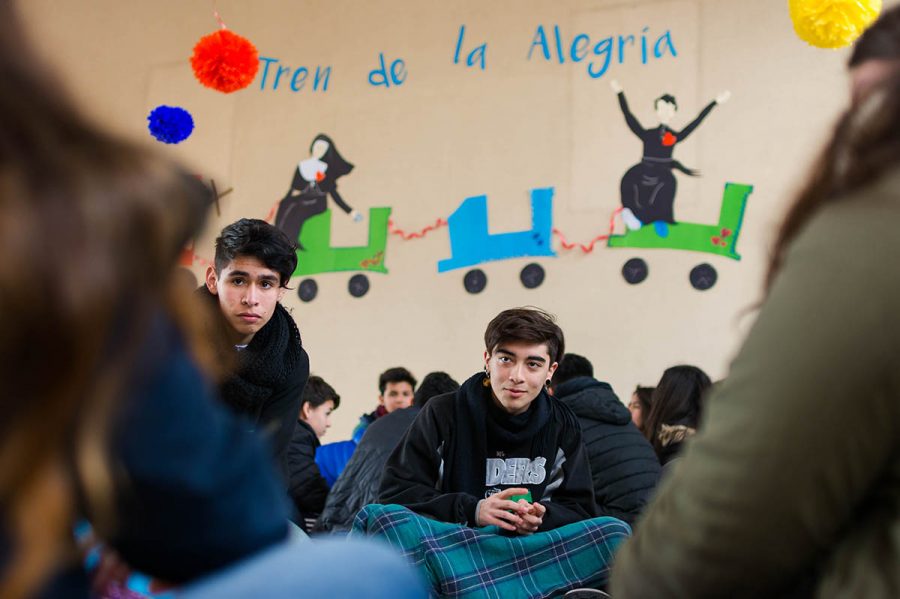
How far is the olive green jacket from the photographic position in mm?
819

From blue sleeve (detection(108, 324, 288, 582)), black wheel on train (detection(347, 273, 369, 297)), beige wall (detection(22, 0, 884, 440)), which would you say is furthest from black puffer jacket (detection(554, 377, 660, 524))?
black wheel on train (detection(347, 273, 369, 297))

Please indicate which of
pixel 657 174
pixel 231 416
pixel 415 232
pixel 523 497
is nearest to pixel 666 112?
pixel 657 174

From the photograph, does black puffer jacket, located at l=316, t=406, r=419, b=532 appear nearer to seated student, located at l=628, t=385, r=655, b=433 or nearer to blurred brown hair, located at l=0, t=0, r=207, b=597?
seated student, located at l=628, t=385, r=655, b=433

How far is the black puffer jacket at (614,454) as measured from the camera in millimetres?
2986

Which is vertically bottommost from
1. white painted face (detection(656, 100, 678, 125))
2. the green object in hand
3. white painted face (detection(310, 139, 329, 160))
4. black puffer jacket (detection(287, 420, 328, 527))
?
black puffer jacket (detection(287, 420, 328, 527))

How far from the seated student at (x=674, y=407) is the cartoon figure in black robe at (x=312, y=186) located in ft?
9.29

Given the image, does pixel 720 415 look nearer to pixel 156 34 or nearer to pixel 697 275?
pixel 697 275

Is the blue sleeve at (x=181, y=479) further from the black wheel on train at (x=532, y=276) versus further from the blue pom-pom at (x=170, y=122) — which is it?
the black wheel on train at (x=532, y=276)

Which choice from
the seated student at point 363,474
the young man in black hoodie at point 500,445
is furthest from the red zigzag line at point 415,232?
the young man in black hoodie at point 500,445

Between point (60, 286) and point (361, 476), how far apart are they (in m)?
2.87

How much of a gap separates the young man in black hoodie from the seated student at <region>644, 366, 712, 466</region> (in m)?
0.74

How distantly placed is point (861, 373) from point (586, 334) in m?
4.39

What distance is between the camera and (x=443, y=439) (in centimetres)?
268

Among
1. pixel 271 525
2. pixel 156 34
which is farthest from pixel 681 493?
pixel 156 34
